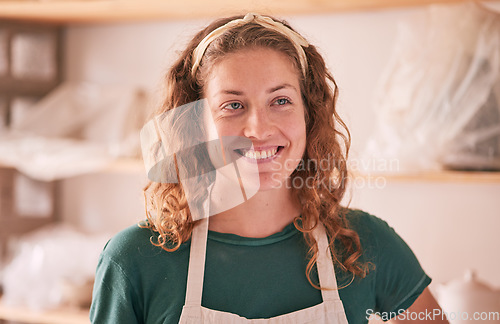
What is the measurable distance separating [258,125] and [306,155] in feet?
0.59

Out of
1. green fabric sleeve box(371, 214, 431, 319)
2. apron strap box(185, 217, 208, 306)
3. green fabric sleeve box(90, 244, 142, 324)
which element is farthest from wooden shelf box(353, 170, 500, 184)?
green fabric sleeve box(90, 244, 142, 324)

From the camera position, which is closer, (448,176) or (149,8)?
(448,176)

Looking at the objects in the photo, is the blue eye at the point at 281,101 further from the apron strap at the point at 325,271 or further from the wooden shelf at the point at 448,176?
the wooden shelf at the point at 448,176

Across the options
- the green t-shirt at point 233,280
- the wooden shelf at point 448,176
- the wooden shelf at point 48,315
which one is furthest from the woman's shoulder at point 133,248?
the wooden shelf at point 48,315

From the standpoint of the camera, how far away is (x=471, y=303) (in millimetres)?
1176

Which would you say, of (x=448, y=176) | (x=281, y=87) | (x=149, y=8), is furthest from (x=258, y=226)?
(x=149, y=8)

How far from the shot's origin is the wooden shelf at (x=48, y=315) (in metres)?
1.46

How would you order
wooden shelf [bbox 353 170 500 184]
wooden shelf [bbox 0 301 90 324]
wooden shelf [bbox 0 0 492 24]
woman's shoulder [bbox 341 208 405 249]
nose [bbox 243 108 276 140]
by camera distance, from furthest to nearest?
1. wooden shelf [bbox 0 301 90 324]
2. wooden shelf [bbox 0 0 492 24]
3. wooden shelf [bbox 353 170 500 184]
4. woman's shoulder [bbox 341 208 405 249]
5. nose [bbox 243 108 276 140]

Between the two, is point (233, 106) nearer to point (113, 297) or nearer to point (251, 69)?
point (251, 69)

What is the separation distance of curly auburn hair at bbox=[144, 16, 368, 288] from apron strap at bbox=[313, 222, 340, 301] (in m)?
0.01

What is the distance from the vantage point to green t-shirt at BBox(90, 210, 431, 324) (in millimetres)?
814

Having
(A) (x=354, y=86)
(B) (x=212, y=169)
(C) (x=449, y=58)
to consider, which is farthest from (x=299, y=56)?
(A) (x=354, y=86)

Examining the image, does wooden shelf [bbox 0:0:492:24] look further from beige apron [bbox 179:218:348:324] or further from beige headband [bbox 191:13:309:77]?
beige apron [bbox 179:218:348:324]

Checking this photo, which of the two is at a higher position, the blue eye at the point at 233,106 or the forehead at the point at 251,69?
the forehead at the point at 251,69
